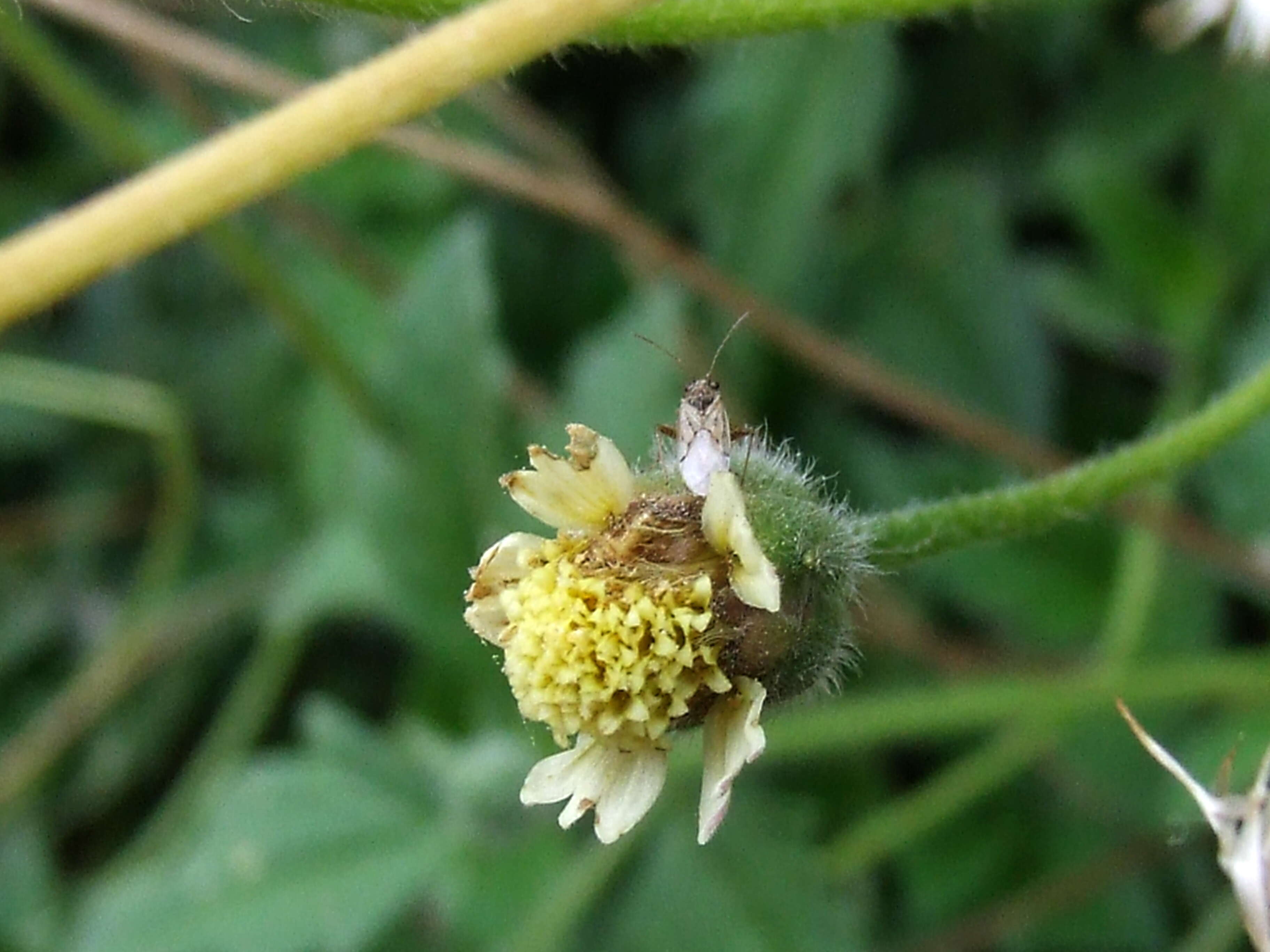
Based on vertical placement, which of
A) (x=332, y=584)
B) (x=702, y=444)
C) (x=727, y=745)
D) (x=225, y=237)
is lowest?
(x=332, y=584)

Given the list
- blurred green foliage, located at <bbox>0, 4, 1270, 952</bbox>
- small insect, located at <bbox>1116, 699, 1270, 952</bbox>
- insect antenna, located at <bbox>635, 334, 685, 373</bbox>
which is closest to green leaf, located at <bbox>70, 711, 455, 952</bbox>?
blurred green foliage, located at <bbox>0, 4, 1270, 952</bbox>

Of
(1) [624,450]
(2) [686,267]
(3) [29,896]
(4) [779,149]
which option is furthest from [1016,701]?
(3) [29,896]

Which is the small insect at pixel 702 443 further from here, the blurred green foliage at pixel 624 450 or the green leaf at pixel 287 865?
the green leaf at pixel 287 865

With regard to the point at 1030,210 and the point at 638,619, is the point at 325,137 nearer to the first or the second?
the point at 638,619

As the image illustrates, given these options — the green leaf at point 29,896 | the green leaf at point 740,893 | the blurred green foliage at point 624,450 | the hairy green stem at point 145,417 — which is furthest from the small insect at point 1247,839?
the green leaf at point 29,896

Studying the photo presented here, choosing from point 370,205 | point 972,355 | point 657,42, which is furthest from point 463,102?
point 657,42

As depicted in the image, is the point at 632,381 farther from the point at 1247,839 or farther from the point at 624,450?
the point at 1247,839

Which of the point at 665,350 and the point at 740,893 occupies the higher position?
the point at 665,350
